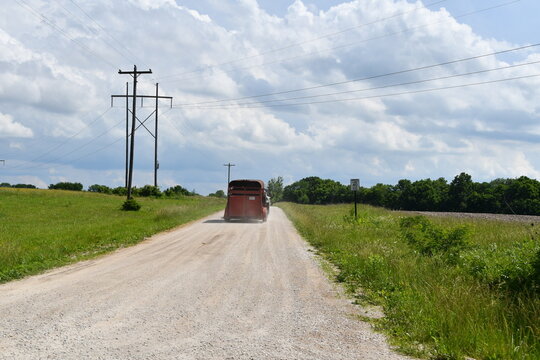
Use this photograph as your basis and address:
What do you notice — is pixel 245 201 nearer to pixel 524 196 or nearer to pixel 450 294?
pixel 450 294

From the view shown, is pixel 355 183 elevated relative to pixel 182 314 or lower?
elevated

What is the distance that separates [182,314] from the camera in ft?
21.6

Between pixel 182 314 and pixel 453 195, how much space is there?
92665 millimetres

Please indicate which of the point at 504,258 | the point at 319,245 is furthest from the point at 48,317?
the point at 319,245

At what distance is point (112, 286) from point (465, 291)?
644 cm

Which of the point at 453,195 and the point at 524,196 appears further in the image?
the point at 453,195

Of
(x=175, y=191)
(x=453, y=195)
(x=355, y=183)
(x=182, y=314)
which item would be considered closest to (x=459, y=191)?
(x=453, y=195)

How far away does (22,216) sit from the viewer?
2905 cm

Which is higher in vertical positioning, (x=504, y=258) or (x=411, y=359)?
(x=504, y=258)

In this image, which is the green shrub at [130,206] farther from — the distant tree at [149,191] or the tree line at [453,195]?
the tree line at [453,195]

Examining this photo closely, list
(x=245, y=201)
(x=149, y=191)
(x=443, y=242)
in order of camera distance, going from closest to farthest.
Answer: (x=443, y=242)
(x=245, y=201)
(x=149, y=191)

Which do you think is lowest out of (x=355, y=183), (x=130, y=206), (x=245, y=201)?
(x=130, y=206)

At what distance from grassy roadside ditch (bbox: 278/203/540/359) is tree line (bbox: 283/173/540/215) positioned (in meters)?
27.9

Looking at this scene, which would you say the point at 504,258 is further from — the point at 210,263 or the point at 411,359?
the point at 210,263
